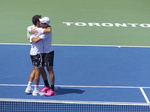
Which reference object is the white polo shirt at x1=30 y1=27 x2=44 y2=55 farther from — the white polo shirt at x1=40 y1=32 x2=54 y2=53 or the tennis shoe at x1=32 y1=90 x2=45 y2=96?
the tennis shoe at x1=32 y1=90 x2=45 y2=96

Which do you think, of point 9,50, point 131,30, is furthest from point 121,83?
point 131,30

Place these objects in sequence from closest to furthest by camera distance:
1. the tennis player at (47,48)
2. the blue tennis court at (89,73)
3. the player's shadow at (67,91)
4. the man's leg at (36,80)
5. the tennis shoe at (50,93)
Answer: the tennis player at (47,48) → the man's leg at (36,80) → the tennis shoe at (50,93) → the blue tennis court at (89,73) → the player's shadow at (67,91)

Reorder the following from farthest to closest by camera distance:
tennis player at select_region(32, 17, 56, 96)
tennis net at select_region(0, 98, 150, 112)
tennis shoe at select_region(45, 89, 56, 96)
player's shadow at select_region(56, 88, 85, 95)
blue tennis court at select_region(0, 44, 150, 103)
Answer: player's shadow at select_region(56, 88, 85, 95)
blue tennis court at select_region(0, 44, 150, 103)
tennis shoe at select_region(45, 89, 56, 96)
tennis player at select_region(32, 17, 56, 96)
tennis net at select_region(0, 98, 150, 112)

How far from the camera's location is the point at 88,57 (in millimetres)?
14219

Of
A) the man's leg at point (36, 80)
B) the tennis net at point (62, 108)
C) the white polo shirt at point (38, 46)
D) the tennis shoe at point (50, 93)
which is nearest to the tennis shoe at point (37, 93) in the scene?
the man's leg at point (36, 80)

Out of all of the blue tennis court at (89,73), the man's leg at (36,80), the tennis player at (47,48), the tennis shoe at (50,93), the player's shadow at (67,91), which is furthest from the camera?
the player's shadow at (67,91)

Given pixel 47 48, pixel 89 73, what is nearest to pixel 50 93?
pixel 47 48

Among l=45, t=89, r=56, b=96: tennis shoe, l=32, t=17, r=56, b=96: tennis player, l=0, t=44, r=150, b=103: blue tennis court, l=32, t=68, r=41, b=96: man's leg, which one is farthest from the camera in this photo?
l=0, t=44, r=150, b=103: blue tennis court

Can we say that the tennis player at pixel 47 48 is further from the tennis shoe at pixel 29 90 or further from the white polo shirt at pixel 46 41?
the tennis shoe at pixel 29 90

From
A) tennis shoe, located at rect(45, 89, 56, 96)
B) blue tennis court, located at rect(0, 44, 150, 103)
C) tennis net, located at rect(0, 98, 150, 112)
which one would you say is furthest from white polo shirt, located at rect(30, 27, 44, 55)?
tennis net, located at rect(0, 98, 150, 112)

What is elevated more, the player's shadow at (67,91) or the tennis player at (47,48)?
the tennis player at (47,48)

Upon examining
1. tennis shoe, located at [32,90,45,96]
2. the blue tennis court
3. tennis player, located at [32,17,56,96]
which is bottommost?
the blue tennis court

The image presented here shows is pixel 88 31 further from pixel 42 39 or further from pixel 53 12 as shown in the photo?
pixel 42 39

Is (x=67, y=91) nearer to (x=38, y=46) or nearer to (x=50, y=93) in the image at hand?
(x=50, y=93)
